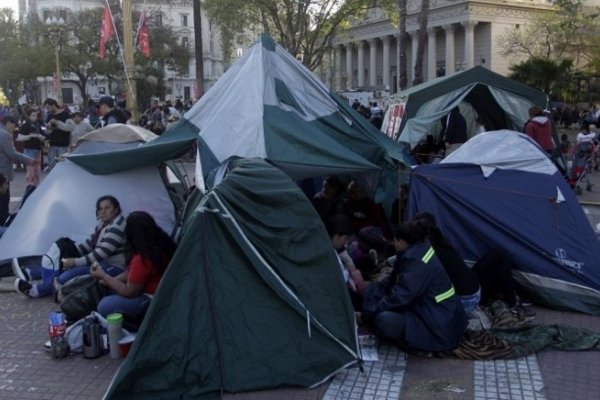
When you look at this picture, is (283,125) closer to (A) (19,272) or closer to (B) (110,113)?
(A) (19,272)

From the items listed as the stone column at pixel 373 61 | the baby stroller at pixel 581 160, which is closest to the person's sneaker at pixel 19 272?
the baby stroller at pixel 581 160

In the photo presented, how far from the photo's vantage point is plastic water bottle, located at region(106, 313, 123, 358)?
5.35 m

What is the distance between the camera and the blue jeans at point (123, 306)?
5.63 m

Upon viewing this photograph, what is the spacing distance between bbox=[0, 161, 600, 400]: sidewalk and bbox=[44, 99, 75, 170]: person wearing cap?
8479 mm

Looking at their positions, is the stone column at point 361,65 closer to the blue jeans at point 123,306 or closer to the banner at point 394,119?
the banner at point 394,119

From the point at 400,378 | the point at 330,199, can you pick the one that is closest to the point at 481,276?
the point at 400,378

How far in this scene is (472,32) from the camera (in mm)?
51438

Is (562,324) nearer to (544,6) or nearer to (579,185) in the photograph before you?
(579,185)

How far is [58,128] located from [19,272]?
22.6ft

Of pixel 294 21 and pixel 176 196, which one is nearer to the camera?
pixel 176 196

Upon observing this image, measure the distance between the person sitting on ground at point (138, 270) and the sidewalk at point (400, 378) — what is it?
1.58ft

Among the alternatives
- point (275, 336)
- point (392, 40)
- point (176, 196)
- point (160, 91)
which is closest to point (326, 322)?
point (275, 336)

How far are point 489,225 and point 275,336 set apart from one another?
116 inches

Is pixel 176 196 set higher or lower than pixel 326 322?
higher
